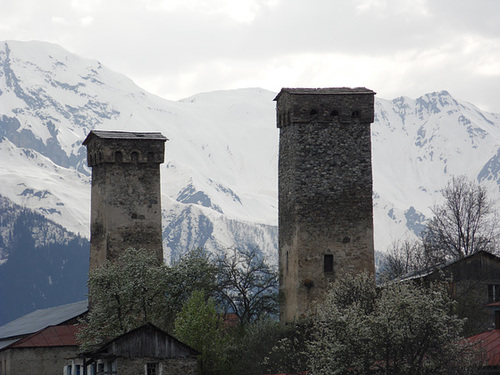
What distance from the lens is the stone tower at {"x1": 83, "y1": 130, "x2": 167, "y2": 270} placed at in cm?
6347

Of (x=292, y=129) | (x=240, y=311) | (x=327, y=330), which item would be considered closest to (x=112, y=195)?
(x=240, y=311)

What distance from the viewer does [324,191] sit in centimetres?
5425

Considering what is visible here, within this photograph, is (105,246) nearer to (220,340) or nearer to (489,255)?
(220,340)

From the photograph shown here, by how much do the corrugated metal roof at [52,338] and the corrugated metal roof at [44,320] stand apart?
1.74m

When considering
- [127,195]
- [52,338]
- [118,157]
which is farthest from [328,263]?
[52,338]

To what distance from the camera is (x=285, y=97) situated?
5575cm

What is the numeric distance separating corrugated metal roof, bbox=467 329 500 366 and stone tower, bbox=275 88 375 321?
27.0ft

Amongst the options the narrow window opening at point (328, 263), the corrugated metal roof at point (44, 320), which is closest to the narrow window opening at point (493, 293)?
the narrow window opening at point (328, 263)

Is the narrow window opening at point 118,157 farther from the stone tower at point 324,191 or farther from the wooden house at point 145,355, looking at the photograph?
the wooden house at point 145,355

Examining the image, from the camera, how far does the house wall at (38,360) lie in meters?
62.7

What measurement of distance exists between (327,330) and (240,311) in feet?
70.8

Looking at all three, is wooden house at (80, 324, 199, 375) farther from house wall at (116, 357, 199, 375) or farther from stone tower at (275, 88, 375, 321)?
stone tower at (275, 88, 375, 321)

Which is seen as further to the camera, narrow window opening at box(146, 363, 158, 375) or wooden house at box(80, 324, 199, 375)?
narrow window opening at box(146, 363, 158, 375)

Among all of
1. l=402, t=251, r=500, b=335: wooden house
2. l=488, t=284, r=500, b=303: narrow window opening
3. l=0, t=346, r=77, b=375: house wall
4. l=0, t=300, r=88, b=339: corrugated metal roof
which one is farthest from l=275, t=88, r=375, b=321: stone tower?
l=0, t=300, r=88, b=339: corrugated metal roof
